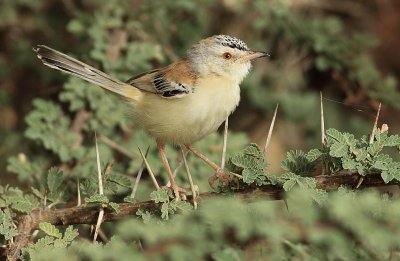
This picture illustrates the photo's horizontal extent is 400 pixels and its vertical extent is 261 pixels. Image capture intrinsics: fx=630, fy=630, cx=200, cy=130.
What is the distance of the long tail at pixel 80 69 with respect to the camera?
3957 millimetres

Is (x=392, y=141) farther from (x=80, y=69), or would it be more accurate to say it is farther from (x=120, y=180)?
(x=80, y=69)

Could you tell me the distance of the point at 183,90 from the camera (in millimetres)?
4125

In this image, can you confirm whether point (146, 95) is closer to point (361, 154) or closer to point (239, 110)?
point (361, 154)

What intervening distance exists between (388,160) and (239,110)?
4.14m

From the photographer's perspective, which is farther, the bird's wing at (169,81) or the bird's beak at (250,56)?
the bird's beak at (250,56)

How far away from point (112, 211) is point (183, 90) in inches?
49.4

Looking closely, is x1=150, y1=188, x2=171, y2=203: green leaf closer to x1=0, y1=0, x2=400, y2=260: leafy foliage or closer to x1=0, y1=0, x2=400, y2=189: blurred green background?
x1=0, y1=0, x2=400, y2=260: leafy foliage

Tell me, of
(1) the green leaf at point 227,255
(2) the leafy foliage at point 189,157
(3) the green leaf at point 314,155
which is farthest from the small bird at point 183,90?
(1) the green leaf at point 227,255

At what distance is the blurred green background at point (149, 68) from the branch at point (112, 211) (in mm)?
991

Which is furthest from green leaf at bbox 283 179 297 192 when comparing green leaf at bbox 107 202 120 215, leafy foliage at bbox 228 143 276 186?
green leaf at bbox 107 202 120 215

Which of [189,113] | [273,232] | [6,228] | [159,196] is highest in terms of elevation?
[273,232]

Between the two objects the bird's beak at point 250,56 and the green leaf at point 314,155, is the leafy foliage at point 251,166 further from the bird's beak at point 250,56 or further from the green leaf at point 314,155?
the bird's beak at point 250,56

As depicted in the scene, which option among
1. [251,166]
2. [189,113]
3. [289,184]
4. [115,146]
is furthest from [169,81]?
[289,184]

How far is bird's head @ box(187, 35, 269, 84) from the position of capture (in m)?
4.41
